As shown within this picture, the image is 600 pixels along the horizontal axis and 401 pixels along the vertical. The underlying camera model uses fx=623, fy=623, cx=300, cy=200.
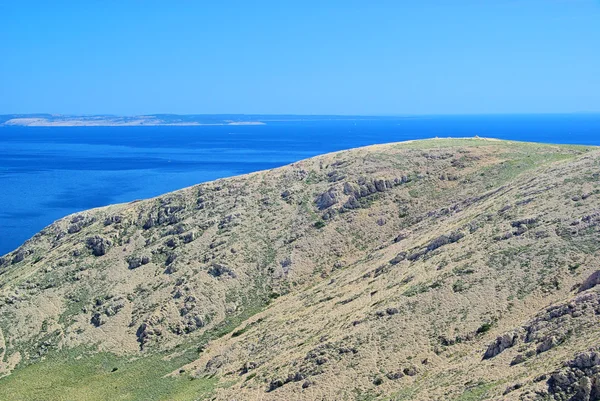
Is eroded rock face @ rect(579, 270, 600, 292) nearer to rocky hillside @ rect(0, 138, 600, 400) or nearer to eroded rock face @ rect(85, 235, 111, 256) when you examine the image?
rocky hillside @ rect(0, 138, 600, 400)

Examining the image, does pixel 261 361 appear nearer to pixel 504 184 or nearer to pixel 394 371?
pixel 394 371

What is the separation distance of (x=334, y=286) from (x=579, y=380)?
30.5 m

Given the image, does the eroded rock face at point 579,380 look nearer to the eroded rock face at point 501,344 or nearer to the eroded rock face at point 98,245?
the eroded rock face at point 501,344

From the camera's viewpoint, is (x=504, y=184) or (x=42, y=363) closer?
(x=42, y=363)

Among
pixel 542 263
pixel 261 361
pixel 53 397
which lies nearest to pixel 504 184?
pixel 542 263

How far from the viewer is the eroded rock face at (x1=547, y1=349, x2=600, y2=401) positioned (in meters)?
24.1

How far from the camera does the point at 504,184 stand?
199ft

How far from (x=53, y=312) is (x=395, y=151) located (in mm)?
42177

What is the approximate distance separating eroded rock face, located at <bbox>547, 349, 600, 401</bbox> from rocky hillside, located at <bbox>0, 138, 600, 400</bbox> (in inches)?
2.5

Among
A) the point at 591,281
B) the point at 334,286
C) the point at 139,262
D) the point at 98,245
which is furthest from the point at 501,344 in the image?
the point at 98,245

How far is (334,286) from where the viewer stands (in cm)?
5403

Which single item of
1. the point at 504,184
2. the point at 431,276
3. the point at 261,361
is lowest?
the point at 261,361

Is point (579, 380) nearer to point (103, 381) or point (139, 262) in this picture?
point (103, 381)

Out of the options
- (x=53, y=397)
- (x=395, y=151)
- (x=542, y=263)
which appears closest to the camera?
(x=542, y=263)
